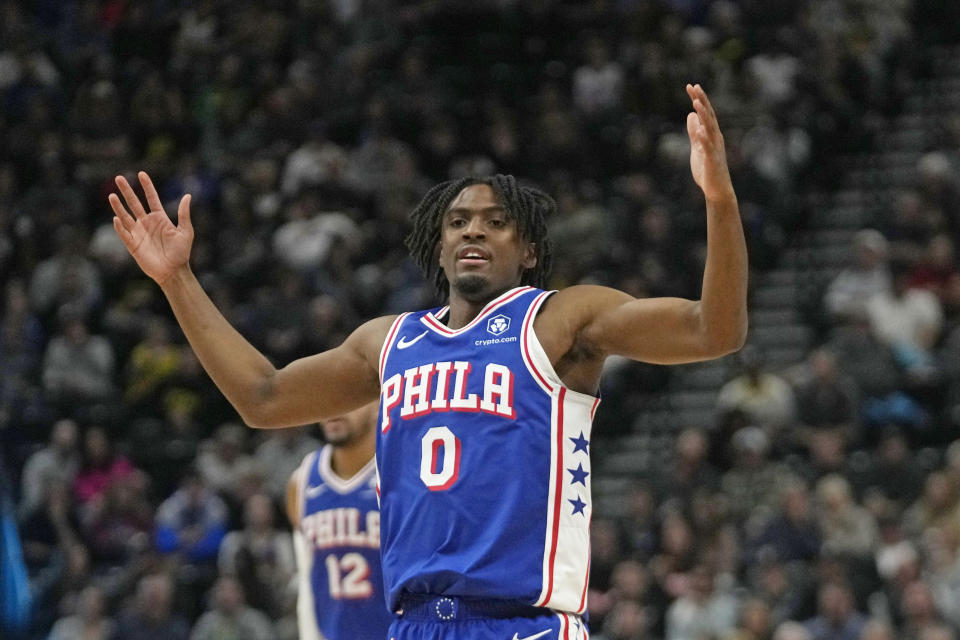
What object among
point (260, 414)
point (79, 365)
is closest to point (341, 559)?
point (260, 414)

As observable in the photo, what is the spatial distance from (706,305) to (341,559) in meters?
3.68

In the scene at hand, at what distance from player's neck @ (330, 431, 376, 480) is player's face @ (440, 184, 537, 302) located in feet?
9.32

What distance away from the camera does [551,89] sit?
1748 cm

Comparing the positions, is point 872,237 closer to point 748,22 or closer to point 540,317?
point 748,22

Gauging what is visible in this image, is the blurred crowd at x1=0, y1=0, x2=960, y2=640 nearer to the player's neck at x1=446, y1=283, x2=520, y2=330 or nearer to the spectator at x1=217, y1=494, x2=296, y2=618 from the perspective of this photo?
the spectator at x1=217, y1=494, x2=296, y2=618

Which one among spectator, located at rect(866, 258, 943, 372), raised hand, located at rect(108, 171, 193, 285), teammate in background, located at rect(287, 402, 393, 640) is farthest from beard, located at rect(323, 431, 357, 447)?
spectator, located at rect(866, 258, 943, 372)

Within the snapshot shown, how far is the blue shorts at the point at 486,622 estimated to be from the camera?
4.66 m

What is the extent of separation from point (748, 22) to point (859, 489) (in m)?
7.02

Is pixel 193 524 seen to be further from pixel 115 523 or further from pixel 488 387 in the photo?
pixel 488 387

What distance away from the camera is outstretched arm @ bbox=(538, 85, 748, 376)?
4418 mm

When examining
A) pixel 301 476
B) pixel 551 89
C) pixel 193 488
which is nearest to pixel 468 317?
pixel 301 476

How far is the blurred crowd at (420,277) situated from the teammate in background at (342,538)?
464 cm

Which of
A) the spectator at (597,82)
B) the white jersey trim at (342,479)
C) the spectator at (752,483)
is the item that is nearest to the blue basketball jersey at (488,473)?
the white jersey trim at (342,479)

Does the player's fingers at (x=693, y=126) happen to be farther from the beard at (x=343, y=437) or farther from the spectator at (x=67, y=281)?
the spectator at (x=67, y=281)
